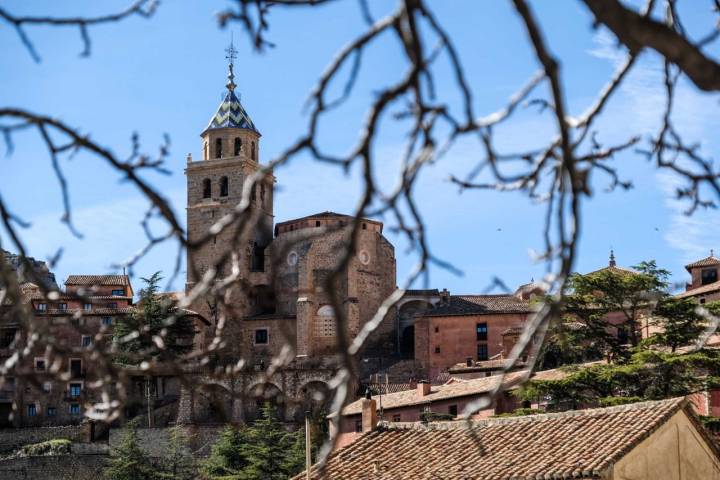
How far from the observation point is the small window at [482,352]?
2341 inches

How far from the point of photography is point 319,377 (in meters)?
58.2

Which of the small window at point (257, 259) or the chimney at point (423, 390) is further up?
the small window at point (257, 259)

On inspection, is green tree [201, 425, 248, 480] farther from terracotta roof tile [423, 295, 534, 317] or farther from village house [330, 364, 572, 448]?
terracotta roof tile [423, 295, 534, 317]

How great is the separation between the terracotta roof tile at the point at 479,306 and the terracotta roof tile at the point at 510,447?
137ft

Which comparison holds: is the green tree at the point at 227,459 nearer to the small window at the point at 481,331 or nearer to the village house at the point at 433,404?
the village house at the point at 433,404

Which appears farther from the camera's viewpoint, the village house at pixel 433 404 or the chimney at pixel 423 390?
the chimney at pixel 423 390

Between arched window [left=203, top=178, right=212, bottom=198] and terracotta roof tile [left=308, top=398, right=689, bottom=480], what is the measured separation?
167 feet

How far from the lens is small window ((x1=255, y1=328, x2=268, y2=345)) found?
62.3 meters

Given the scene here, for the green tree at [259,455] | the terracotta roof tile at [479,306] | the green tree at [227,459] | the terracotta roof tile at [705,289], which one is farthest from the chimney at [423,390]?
the terracotta roof tile at [479,306]

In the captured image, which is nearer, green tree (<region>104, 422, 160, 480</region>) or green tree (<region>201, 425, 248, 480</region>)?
green tree (<region>201, 425, 248, 480</region>)

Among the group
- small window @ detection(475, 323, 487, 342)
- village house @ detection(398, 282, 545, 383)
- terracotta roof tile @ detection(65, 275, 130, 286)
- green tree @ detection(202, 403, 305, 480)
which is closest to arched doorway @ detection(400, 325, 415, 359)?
village house @ detection(398, 282, 545, 383)

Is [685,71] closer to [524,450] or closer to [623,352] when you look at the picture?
[524,450]

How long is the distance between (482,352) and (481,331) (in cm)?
99

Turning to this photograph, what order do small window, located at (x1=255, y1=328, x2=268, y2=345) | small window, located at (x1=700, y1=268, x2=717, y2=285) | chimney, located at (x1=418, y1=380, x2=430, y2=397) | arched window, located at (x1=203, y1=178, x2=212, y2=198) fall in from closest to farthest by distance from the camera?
chimney, located at (x1=418, y1=380, x2=430, y2=397), small window, located at (x1=700, y1=268, x2=717, y2=285), small window, located at (x1=255, y1=328, x2=268, y2=345), arched window, located at (x1=203, y1=178, x2=212, y2=198)
